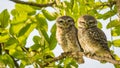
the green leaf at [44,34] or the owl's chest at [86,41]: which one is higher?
the green leaf at [44,34]

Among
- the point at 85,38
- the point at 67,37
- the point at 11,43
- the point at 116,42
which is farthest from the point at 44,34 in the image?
the point at 67,37

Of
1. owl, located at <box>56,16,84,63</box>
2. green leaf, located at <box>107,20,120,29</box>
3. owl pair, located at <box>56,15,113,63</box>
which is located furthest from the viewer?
owl, located at <box>56,16,84,63</box>

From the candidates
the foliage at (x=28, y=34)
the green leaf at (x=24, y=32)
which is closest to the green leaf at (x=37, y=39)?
the foliage at (x=28, y=34)

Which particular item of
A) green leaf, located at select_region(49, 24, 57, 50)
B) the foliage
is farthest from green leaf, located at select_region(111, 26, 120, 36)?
green leaf, located at select_region(49, 24, 57, 50)

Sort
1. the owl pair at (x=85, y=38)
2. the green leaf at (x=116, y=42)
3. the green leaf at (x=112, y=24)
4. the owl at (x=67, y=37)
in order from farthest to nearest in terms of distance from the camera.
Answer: the owl at (x=67, y=37)
the owl pair at (x=85, y=38)
the green leaf at (x=112, y=24)
the green leaf at (x=116, y=42)

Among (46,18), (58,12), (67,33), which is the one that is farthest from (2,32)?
(67,33)

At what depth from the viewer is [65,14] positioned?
235 cm

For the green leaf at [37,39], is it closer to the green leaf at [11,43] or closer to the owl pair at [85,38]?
the green leaf at [11,43]

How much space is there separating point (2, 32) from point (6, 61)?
216 millimetres

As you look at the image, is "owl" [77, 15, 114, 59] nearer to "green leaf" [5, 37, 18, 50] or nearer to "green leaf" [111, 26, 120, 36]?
"green leaf" [111, 26, 120, 36]

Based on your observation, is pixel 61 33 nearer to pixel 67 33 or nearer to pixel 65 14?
pixel 67 33

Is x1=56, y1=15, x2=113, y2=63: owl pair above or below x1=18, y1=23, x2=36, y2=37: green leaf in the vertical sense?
below

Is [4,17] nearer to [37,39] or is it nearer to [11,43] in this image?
[11,43]

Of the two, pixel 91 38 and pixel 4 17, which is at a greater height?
pixel 4 17
